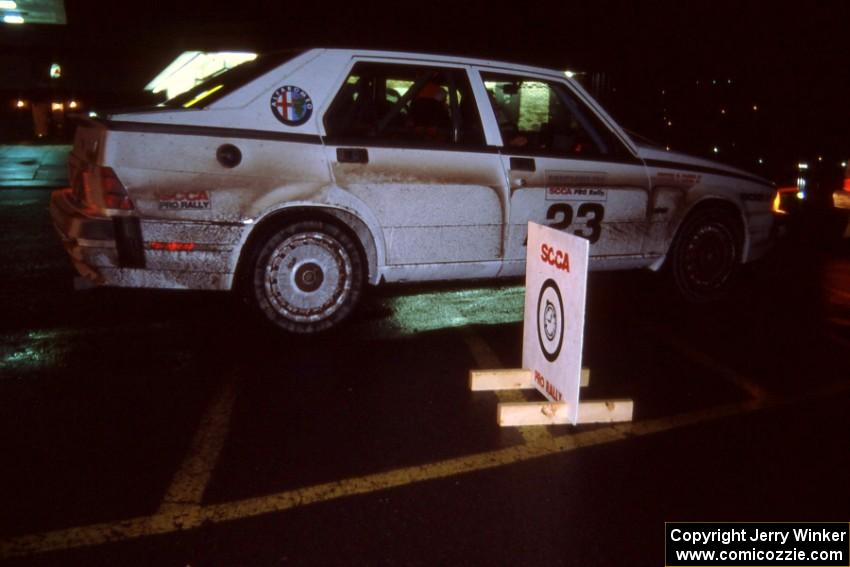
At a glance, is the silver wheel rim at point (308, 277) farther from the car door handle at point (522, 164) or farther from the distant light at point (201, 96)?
the car door handle at point (522, 164)

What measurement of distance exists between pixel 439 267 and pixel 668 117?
5.84 m

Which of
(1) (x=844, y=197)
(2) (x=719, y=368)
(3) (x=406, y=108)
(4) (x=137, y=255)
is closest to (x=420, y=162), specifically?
(3) (x=406, y=108)

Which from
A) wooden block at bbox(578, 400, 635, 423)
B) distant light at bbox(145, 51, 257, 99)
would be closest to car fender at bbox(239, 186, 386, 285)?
wooden block at bbox(578, 400, 635, 423)

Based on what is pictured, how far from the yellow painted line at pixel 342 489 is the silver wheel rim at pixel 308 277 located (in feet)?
6.44

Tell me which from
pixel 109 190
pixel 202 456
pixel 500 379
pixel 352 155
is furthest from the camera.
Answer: pixel 352 155

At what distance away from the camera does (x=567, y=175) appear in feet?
18.2

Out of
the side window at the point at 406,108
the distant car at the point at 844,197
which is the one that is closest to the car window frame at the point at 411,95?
the side window at the point at 406,108

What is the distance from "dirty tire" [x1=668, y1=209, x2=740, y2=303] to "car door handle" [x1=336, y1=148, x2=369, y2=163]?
2.80 m

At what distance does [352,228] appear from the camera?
→ 5098 millimetres

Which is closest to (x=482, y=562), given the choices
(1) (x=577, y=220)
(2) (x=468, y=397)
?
(2) (x=468, y=397)

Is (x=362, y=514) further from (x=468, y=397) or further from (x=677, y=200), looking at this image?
(x=677, y=200)

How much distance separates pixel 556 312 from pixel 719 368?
1.59 meters

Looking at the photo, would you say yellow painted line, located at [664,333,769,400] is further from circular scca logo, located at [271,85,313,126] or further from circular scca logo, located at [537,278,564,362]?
circular scca logo, located at [271,85,313,126]

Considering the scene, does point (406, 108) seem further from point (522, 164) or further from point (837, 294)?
point (837, 294)
